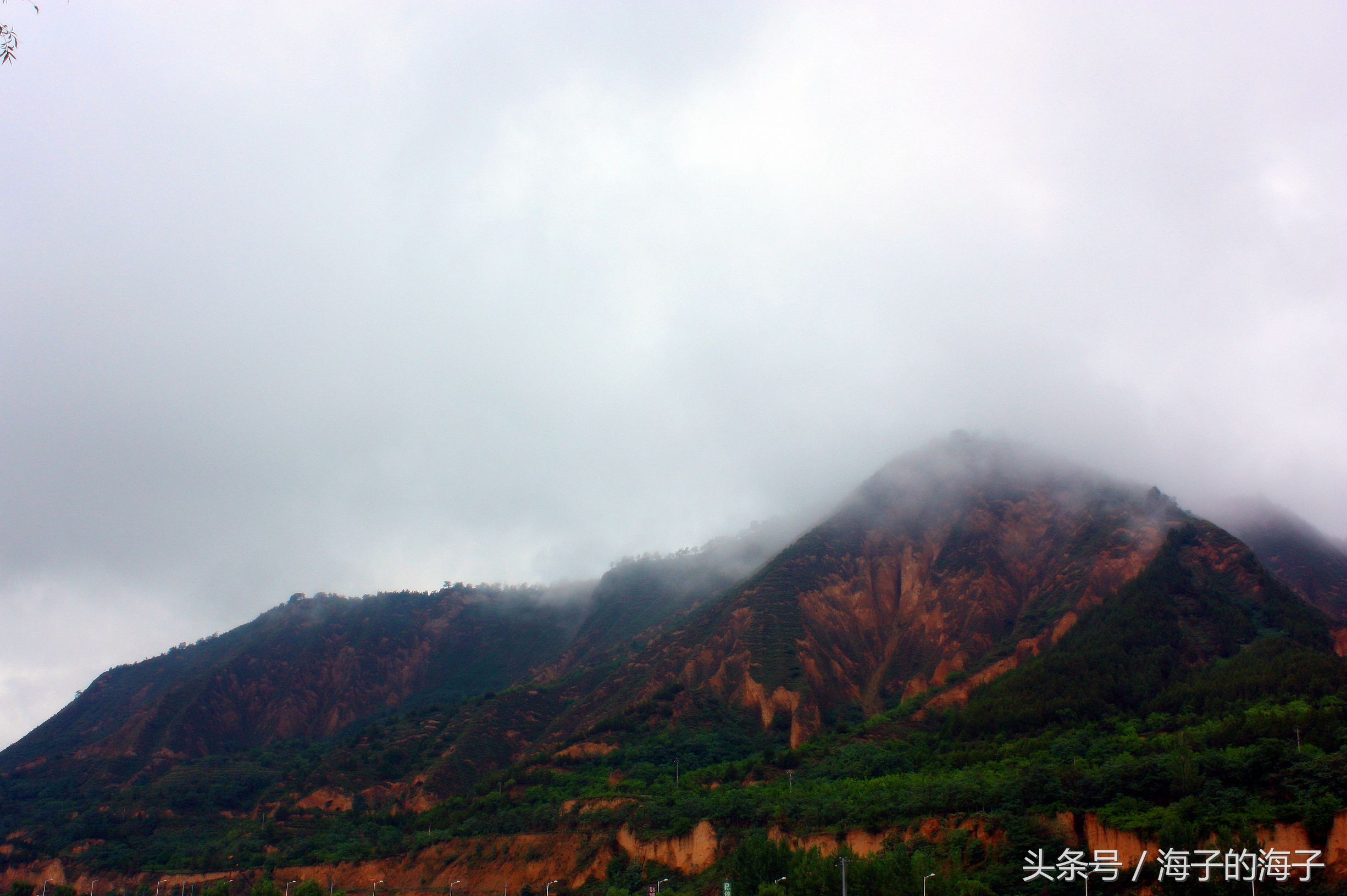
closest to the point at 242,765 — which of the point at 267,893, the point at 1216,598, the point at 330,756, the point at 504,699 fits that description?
the point at 330,756

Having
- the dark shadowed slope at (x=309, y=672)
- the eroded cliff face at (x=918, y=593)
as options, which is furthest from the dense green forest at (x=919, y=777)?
the dark shadowed slope at (x=309, y=672)

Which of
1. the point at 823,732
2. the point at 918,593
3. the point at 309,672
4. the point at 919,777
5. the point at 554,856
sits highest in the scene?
the point at 309,672

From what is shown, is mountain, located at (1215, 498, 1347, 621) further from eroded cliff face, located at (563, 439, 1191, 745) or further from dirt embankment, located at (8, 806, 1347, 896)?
dirt embankment, located at (8, 806, 1347, 896)

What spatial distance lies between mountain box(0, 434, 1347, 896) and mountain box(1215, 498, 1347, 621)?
1821 millimetres

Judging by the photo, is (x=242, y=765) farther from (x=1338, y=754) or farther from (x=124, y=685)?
(x=1338, y=754)

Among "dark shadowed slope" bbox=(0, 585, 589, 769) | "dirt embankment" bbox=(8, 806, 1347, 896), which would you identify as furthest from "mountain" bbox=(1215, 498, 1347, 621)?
"dark shadowed slope" bbox=(0, 585, 589, 769)

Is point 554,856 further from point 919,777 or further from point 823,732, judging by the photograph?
point 919,777

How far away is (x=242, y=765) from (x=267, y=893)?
4979 centimetres

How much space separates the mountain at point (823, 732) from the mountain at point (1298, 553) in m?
1.82

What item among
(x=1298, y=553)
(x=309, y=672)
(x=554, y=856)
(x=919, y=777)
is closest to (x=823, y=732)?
(x=919, y=777)

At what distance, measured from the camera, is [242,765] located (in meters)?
117

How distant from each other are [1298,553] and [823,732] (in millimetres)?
63853

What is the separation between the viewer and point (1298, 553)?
111125 millimetres

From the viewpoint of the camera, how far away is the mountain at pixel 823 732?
176ft
